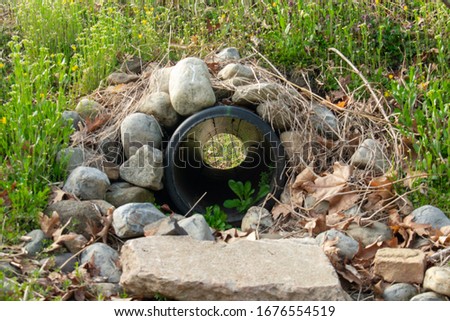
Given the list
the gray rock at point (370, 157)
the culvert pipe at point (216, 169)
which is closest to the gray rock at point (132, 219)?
the culvert pipe at point (216, 169)

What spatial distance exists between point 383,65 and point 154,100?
89.4 inches

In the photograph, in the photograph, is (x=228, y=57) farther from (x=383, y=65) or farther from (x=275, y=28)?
(x=383, y=65)

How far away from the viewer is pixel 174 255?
185 inches

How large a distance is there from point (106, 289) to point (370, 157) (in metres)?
2.58

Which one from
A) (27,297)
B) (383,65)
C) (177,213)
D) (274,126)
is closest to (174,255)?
(27,297)

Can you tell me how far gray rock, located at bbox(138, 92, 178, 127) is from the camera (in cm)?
654

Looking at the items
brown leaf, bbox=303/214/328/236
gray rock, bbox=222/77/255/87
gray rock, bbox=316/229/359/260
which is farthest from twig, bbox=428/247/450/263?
gray rock, bbox=222/77/255/87

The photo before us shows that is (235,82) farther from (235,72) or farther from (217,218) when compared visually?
(217,218)

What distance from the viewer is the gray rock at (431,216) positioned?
553 cm

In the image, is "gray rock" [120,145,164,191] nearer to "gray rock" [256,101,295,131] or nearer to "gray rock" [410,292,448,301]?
"gray rock" [256,101,295,131]

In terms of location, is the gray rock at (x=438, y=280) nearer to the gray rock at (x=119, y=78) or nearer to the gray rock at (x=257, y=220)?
the gray rock at (x=257, y=220)

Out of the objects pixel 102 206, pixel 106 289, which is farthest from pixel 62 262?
pixel 102 206

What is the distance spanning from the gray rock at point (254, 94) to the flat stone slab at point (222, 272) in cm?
188

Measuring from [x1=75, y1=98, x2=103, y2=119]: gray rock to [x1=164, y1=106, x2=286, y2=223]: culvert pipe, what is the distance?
0.78 m
